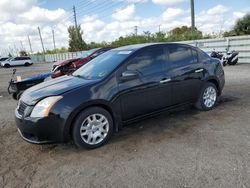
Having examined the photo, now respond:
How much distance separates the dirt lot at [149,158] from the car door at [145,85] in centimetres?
47

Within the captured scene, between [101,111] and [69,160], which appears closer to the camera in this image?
[69,160]

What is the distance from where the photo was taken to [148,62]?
4.24 meters

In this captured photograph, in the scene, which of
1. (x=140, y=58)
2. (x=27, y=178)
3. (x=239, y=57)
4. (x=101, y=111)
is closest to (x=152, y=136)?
(x=101, y=111)

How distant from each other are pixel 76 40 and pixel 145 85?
129 ft

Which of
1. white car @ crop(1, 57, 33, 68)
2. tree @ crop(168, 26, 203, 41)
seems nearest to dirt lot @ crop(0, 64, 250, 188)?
tree @ crop(168, 26, 203, 41)

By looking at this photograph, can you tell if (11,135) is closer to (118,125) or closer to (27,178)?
(27,178)

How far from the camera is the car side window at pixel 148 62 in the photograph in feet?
13.4

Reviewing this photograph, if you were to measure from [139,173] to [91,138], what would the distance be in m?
1.08

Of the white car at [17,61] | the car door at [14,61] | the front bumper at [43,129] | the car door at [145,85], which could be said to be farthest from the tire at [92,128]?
the car door at [14,61]

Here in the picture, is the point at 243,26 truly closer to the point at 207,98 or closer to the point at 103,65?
the point at 207,98

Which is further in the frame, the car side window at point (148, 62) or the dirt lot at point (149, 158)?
the car side window at point (148, 62)

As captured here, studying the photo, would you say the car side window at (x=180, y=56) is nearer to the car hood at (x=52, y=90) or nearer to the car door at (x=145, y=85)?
the car door at (x=145, y=85)

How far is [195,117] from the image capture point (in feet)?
15.8

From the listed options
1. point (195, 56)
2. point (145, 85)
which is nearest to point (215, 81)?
point (195, 56)
